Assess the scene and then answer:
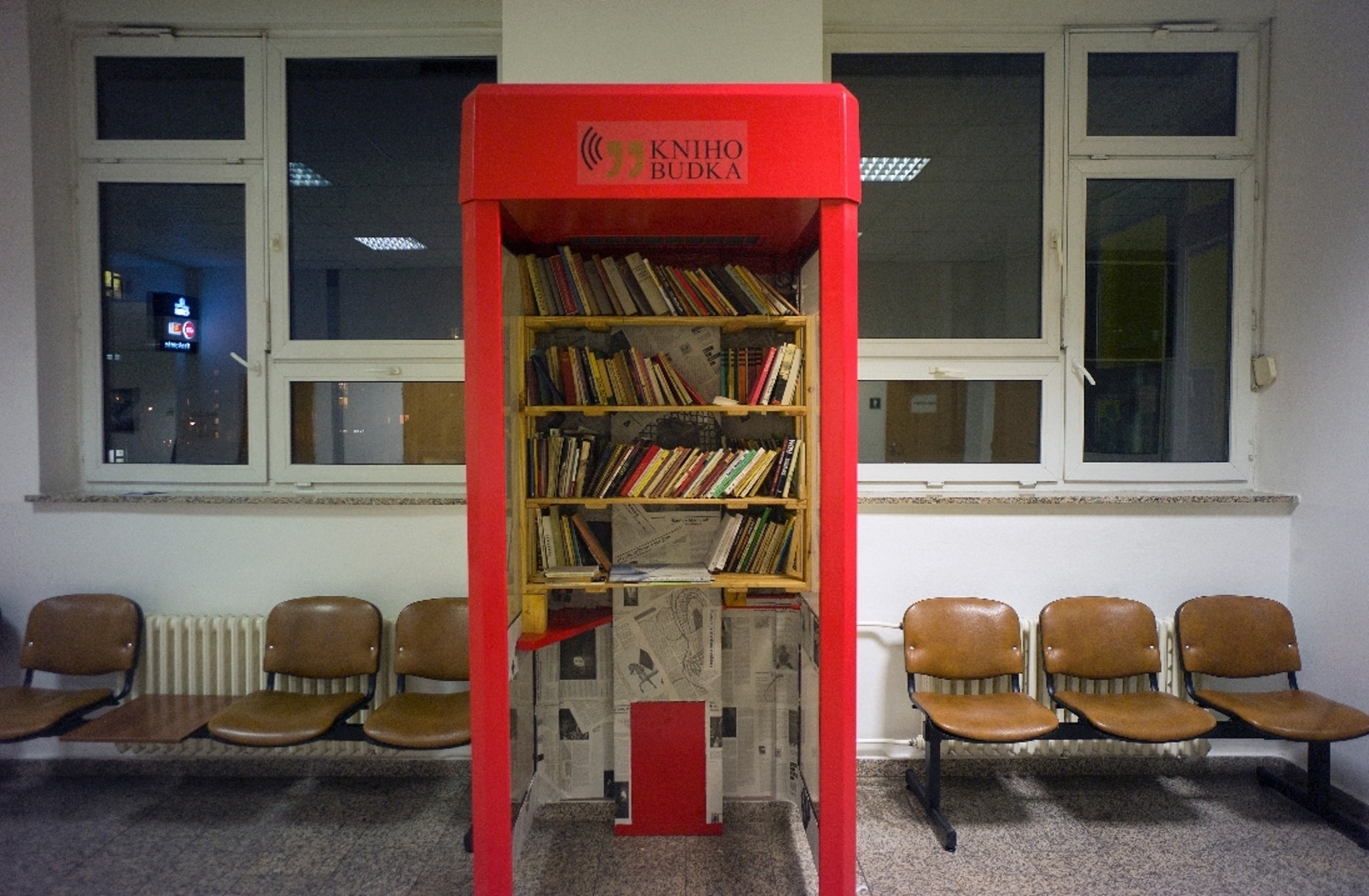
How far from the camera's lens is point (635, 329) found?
276 centimetres

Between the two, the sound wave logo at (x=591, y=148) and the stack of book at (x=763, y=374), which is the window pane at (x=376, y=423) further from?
the sound wave logo at (x=591, y=148)

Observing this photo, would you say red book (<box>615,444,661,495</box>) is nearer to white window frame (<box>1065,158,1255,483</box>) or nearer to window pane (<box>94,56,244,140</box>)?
white window frame (<box>1065,158,1255,483</box>)

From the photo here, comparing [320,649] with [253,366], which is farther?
[253,366]

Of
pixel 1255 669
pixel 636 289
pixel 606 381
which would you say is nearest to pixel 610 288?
pixel 636 289

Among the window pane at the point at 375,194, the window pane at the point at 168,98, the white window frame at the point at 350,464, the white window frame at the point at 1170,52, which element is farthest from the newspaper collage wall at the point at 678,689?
the window pane at the point at 168,98

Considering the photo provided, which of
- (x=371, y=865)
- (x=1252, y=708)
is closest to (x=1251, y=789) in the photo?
(x=1252, y=708)

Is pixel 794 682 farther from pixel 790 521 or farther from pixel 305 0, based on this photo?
pixel 305 0

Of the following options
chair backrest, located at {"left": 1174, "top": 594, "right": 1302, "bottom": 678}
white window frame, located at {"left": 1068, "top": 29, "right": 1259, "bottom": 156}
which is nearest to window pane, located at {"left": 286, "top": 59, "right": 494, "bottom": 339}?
white window frame, located at {"left": 1068, "top": 29, "right": 1259, "bottom": 156}

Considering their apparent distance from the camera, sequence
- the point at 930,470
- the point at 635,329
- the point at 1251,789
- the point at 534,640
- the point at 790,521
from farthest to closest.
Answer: the point at 930,470
the point at 1251,789
the point at 635,329
the point at 790,521
the point at 534,640

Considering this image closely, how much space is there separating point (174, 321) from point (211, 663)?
171 centimetres

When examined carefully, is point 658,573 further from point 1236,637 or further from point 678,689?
point 1236,637

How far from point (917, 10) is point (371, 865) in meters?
4.45

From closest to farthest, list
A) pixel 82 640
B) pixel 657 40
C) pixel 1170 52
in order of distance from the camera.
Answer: pixel 657 40 → pixel 82 640 → pixel 1170 52

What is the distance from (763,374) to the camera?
2527 millimetres
